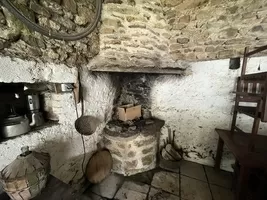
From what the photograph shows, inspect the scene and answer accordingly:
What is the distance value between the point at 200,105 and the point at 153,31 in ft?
3.83

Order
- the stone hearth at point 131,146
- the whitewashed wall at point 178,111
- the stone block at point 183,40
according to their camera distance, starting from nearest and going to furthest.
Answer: the whitewashed wall at point 178,111, the stone hearth at point 131,146, the stone block at point 183,40

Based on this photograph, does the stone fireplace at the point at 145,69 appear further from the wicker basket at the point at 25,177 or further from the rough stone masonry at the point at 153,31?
the wicker basket at the point at 25,177

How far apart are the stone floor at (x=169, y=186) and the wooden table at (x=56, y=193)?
0.91 metres

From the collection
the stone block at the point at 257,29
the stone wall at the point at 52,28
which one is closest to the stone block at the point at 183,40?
the stone block at the point at 257,29

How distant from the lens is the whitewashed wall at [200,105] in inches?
67.4

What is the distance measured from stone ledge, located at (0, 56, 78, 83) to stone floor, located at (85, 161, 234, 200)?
1294 millimetres

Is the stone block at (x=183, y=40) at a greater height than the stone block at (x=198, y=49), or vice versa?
the stone block at (x=183, y=40)

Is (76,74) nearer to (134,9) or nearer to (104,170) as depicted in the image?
(134,9)

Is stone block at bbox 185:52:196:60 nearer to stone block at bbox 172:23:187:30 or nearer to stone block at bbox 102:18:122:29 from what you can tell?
stone block at bbox 172:23:187:30

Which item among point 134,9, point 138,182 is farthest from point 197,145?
point 134,9

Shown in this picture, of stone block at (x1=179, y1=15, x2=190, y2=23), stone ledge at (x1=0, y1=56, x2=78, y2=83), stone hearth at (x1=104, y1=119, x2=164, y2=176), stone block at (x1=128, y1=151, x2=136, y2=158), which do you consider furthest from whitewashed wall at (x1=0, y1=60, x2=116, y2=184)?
stone block at (x1=179, y1=15, x2=190, y2=23)

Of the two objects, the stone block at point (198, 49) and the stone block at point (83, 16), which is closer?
the stone block at point (83, 16)

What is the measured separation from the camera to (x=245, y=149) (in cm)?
122

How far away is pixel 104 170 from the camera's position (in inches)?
68.9
